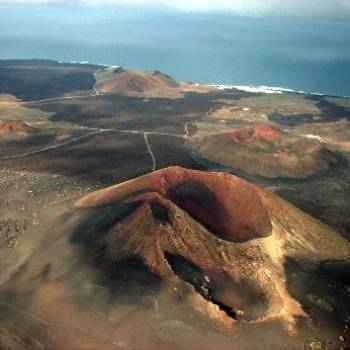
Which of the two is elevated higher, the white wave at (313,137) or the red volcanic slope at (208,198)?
the red volcanic slope at (208,198)

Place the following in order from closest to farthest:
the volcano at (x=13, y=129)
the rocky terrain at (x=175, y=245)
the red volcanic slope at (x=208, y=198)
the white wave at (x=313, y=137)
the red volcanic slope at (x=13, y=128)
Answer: the rocky terrain at (x=175, y=245)
the red volcanic slope at (x=208, y=198)
the volcano at (x=13, y=129)
the red volcanic slope at (x=13, y=128)
the white wave at (x=313, y=137)

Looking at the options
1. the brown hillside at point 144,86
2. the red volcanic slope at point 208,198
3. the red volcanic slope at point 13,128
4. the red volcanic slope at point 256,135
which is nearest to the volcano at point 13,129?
the red volcanic slope at point 13,128

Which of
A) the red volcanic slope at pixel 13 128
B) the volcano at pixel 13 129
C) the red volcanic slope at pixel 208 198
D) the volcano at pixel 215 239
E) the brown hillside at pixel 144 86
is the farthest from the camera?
the brown hillside at pixel 144 86

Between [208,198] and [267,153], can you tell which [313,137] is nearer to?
[267,153]

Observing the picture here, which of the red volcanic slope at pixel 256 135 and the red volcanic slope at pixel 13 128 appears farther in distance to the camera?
the red volcanic slope at pixel 13 128

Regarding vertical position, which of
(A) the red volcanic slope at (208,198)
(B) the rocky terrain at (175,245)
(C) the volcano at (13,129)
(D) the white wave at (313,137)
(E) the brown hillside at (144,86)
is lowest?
(E) the brown hillside at (144,86)

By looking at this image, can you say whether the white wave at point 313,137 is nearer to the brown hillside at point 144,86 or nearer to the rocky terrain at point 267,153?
the rocky terrain at point 267,153

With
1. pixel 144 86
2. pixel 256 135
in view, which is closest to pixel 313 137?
pixel 256 135
